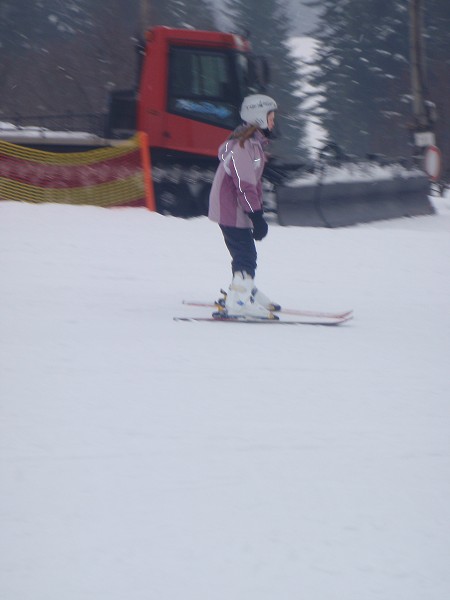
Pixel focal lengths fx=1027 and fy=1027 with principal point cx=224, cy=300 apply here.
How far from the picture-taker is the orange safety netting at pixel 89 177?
13305mm

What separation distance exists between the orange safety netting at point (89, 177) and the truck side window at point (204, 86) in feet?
4.65

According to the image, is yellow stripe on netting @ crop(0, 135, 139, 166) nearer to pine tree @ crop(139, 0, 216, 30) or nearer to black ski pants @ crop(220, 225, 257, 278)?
black ski pants @ crop(220, 225, 257, 278)

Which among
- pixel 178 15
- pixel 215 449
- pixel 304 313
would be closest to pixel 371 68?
pixel 178 15

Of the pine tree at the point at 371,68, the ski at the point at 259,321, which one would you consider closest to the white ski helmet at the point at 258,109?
the ski at the point at 259,321

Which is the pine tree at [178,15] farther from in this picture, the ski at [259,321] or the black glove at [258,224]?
the black glove at [258,224]

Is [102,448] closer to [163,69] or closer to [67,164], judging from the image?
[67,164]

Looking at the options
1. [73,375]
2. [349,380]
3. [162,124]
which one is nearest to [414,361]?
[349,380]

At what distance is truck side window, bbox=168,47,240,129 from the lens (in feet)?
47.5

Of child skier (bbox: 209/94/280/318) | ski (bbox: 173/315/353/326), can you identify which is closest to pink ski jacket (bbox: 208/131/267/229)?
child skier (bbox: 209/94/280/318)

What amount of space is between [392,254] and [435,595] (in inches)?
322

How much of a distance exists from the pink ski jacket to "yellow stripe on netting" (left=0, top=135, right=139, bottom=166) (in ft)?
20.6

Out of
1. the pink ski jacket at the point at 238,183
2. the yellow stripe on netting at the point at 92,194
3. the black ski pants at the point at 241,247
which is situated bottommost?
the yellow stripe on netting at the point at 92,194

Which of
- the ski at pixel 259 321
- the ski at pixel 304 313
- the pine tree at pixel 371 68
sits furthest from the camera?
the pine tree at pixel 371 68

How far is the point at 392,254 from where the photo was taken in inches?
449
